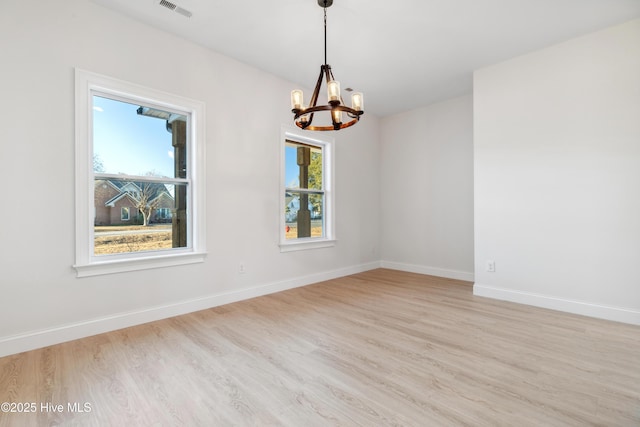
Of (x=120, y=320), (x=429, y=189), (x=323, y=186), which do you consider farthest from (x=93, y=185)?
(x=429, y=189)

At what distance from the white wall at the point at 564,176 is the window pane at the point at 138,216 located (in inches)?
147

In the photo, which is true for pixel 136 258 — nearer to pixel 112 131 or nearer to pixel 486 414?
pixel 112 131

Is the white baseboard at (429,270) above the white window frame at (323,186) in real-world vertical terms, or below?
below

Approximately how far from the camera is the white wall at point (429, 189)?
15.6 ft

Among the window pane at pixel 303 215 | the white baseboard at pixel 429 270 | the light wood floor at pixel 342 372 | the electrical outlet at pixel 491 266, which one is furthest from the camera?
the white baseboard at pixel 429 270

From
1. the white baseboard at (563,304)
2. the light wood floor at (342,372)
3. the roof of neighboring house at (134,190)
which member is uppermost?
the roof of neighboring house at (134,190)

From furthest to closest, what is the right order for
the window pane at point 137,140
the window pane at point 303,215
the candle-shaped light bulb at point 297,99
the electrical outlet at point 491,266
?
1. the window pane at point 303,215
2. the electrical outlet at point 491,266
3. the window pane at point 137,140
4. the candle-shaped light bulb at point 297,99

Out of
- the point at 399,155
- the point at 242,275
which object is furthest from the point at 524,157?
the point at 242,275

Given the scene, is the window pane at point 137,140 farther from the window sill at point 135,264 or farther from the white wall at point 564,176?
the white wall at point 564,176

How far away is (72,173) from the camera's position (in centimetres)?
253

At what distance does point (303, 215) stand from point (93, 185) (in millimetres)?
2688

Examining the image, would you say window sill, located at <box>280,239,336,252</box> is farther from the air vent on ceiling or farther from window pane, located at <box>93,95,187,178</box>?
the air vent on ceiling

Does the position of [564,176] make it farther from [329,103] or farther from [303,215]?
[303,215]

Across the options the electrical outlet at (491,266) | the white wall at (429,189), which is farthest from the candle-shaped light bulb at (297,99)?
the white wall at (429,189)
